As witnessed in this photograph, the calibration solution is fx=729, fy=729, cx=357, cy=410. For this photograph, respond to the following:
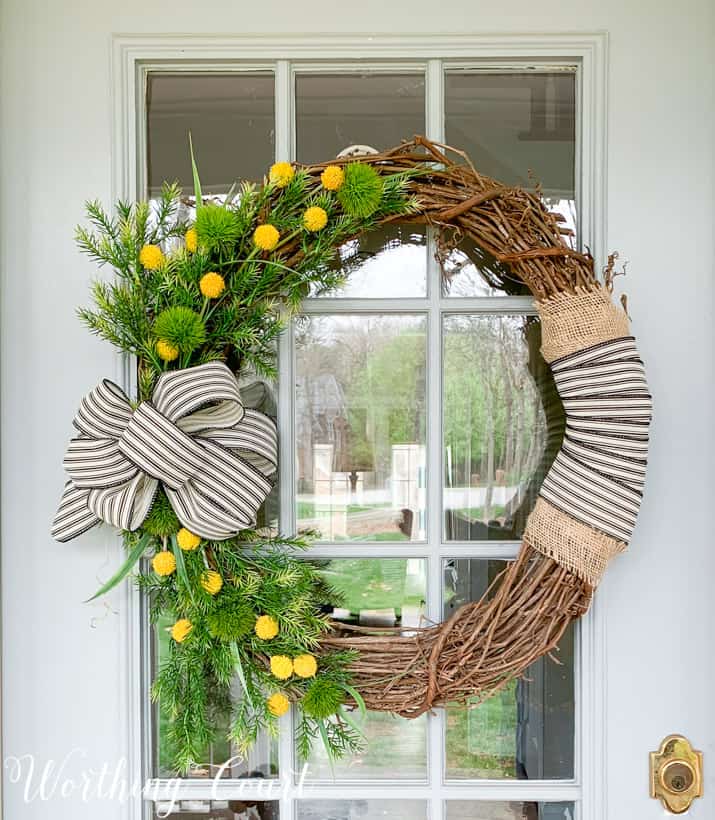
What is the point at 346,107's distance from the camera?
1.03 meters

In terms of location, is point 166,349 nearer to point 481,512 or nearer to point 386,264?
point 386,264

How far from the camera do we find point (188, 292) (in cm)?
89

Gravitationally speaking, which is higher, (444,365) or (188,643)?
(444,365)

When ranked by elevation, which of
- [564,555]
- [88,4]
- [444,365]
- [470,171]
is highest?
[88,4]

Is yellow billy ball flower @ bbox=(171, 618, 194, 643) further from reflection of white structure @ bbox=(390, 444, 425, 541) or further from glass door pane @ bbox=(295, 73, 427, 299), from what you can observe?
glass door pane @ bbox=(295, 73, 427, 299)

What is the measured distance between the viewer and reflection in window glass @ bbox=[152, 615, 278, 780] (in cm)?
103

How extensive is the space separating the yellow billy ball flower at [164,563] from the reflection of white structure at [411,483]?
318 mm

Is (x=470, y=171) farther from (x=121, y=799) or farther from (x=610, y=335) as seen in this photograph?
(x=121, y=799)

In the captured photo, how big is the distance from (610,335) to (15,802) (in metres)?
1.02

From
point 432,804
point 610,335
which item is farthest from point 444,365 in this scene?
point 432,804

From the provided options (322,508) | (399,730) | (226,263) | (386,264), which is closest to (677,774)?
(399,730)

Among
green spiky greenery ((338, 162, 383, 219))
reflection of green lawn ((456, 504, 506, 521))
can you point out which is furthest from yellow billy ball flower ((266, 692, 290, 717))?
green spiky greenery ((338, 162, 383, 219))

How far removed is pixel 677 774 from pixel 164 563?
758 millimetres

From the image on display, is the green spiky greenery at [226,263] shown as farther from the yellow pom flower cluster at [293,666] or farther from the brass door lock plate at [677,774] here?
the brass door lock plate at [677,774]
